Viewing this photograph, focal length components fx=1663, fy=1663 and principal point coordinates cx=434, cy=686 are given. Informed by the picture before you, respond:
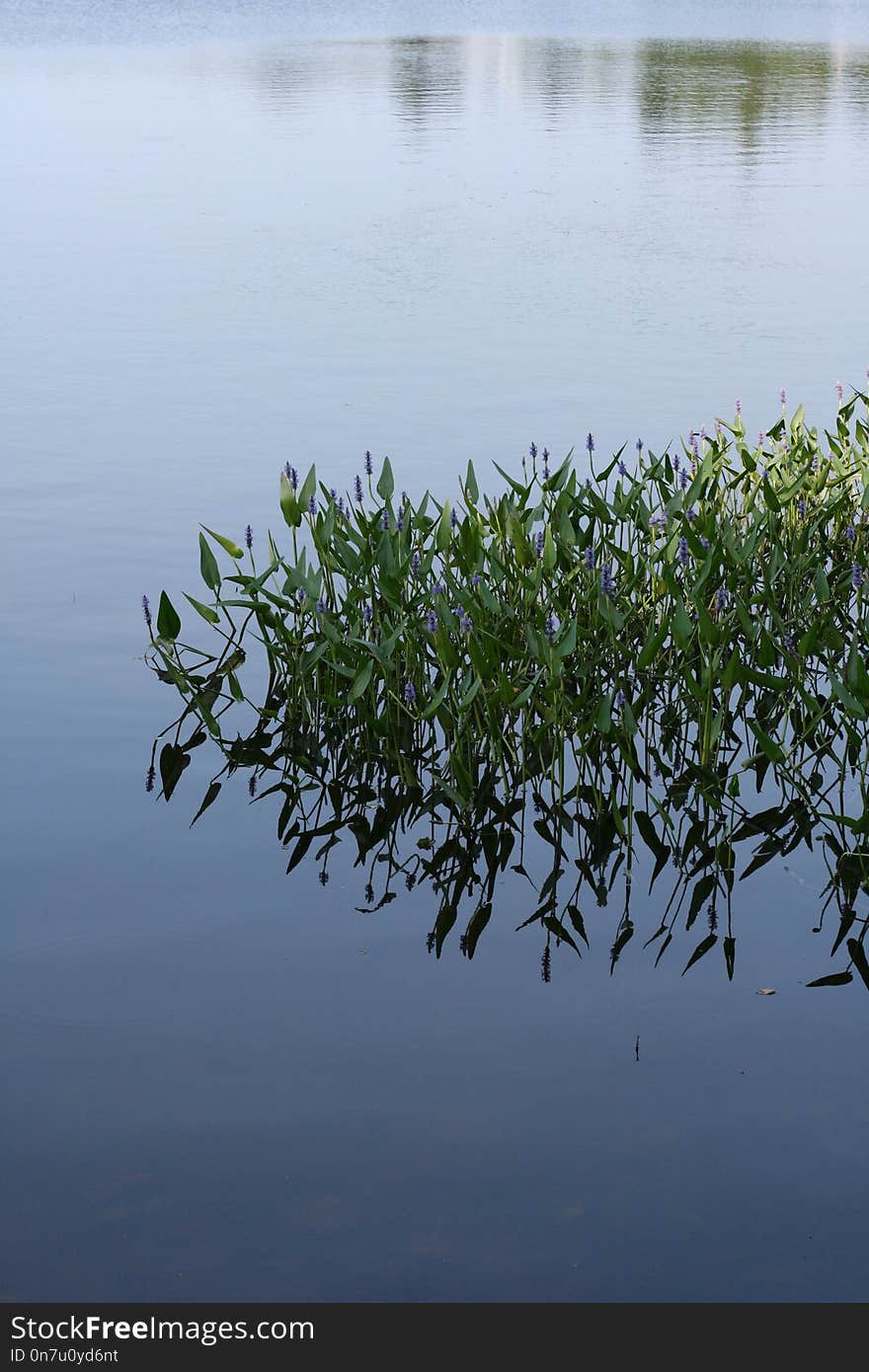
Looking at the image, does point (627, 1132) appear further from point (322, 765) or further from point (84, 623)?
point (84, 623)

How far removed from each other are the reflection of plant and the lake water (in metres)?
0.26

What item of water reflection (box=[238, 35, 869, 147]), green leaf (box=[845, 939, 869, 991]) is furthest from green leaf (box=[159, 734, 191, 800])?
water reflection (box=[238, 35, 869, 147])

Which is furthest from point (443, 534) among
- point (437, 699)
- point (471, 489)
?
point (437, 699)

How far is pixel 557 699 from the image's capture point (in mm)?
6016

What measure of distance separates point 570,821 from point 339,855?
85 centimetres

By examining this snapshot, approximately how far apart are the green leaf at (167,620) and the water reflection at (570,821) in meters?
0.42

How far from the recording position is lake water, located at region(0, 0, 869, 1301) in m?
4.03

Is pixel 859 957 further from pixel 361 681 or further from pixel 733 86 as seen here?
pixel 733 86

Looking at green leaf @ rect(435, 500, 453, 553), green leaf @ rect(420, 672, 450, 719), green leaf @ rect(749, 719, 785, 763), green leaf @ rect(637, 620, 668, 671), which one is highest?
green leaf @ rect(435, 500, 453, 553)

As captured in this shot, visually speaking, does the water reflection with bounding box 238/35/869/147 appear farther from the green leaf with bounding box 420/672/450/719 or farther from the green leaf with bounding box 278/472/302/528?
the green leaf with bounding box 420/672/450/719

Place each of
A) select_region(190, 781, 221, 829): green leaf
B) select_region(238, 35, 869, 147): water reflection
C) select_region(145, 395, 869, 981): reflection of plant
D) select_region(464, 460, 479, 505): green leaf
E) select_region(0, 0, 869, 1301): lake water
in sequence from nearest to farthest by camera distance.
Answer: select_region(0, 0, 869, 1301): lake water, select_region(145, 395, 869, 981): reflection of plant, select_region(190, 781, 221, 829): green leaf, select_region(464, 460, 479, 505): green leaf, select_region(238, 35, 869, 147): water reflection

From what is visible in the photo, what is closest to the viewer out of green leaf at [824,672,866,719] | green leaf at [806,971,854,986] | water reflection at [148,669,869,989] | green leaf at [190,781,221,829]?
green leaf at [806,971,854,986]

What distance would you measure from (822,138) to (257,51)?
19.5m

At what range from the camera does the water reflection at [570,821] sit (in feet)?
17.8
